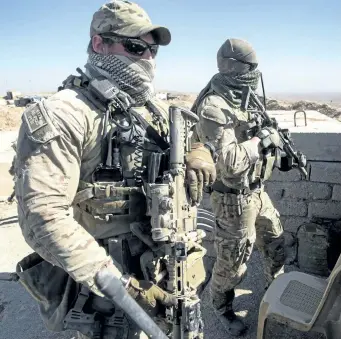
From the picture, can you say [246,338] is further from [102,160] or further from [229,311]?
[102,160]

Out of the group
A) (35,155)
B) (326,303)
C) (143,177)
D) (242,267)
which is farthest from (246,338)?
(35,155)

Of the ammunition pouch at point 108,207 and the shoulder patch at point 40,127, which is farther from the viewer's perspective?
the ammunition pouch at point 108,207

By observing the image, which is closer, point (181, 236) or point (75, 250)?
point (75, 250)

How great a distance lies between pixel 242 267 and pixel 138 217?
1442 millimetres

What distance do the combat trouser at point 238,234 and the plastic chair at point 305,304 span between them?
1.47 feet

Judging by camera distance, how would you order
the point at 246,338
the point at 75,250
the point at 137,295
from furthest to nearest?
the point at 246,338, the point at 137,295, the point at 75,250

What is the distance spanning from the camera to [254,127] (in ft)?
9.93

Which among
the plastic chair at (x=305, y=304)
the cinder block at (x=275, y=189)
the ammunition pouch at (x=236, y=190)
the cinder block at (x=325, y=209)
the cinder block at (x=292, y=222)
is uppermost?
the ammunition pouch at (x=236, y=190)

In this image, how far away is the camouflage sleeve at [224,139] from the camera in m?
2.61

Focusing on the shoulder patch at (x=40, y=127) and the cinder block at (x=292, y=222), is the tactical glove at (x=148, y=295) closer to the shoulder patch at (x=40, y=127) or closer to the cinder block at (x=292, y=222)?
the shoulder patch at (x=40, y=127)

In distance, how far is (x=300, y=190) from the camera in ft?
12.0

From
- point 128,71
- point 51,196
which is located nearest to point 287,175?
point 128,71

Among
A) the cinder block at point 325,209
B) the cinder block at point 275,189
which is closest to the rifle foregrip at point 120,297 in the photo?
the cinder block at point 275,189

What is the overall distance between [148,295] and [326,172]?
2.36 metres
